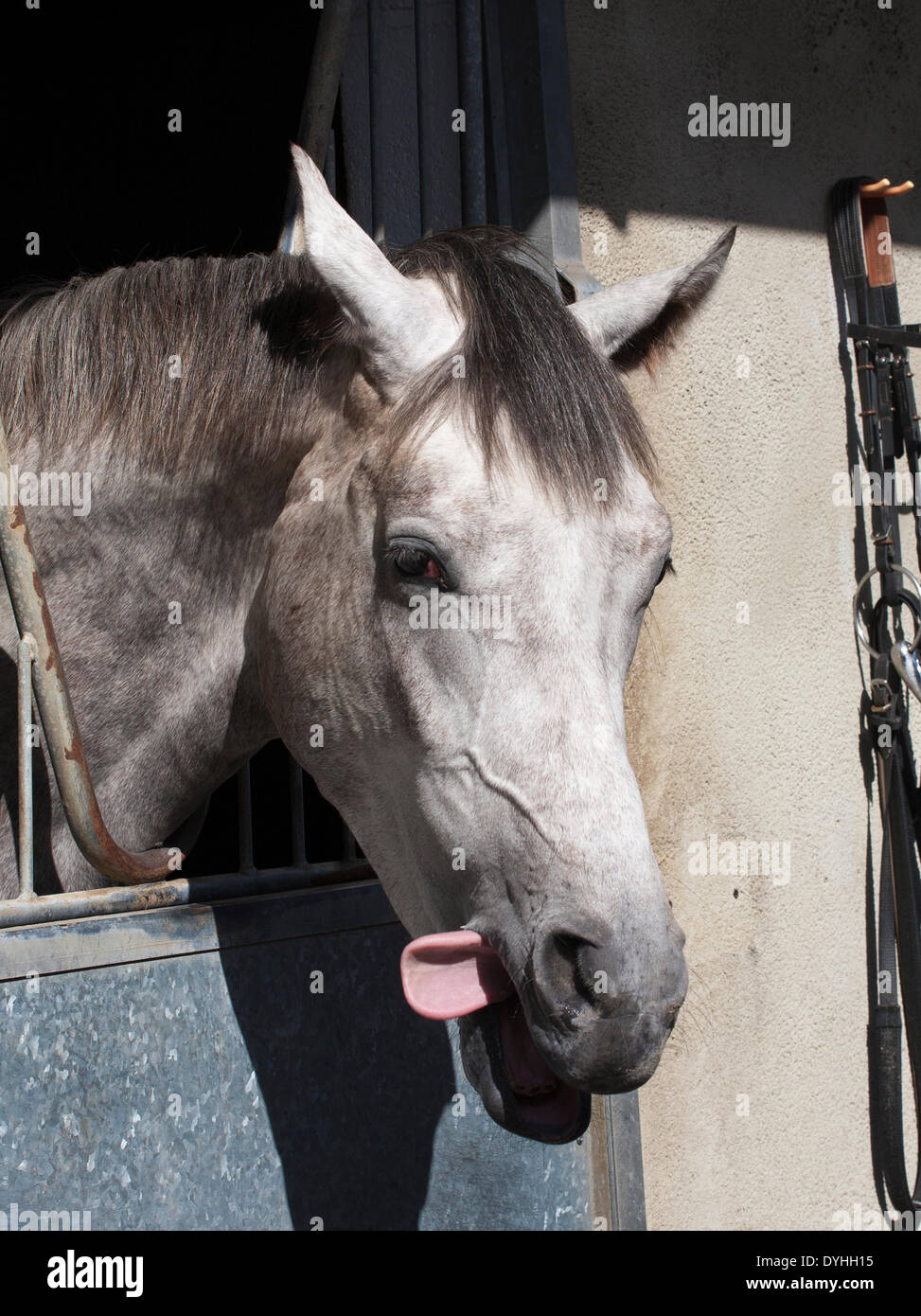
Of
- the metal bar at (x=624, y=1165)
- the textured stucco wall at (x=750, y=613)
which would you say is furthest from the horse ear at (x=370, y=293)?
the metal bar at (x=624, y=1165)

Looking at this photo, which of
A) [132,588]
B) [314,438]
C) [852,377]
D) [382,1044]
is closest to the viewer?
[314,438]

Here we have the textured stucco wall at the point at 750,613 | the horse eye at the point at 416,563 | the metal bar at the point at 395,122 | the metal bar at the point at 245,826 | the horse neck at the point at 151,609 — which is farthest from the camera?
the textured stucco wall at the point at 750,613

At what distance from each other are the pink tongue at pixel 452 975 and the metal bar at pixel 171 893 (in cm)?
Answer: 57

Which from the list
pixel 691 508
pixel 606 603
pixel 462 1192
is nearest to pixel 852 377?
pixel 691 508

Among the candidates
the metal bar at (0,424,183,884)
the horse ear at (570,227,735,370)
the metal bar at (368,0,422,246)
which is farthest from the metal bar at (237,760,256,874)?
the metal bar at (368,0,422,246)

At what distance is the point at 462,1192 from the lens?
7.00 ft

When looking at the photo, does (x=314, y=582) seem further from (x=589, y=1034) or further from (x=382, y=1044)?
(x=382, y=1044)

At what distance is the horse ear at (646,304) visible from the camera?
1888 millimetres

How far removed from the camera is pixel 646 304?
189 centimetres

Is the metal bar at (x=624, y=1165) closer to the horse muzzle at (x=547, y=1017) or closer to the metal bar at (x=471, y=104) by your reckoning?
the horse muzzle at (x=547, y=1017)

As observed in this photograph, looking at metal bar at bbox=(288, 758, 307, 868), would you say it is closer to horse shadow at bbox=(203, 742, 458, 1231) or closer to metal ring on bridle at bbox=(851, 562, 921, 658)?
horse shadow at bbox=(203, 742, 458, 1231)

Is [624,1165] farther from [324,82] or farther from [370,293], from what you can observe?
[324,82]

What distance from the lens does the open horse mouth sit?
135 centimetres

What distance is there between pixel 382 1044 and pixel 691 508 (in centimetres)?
162
